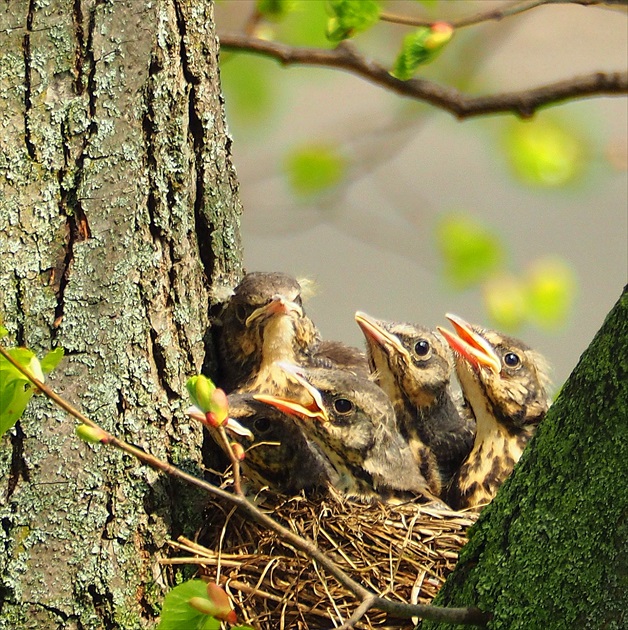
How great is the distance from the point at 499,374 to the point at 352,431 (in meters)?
0.64

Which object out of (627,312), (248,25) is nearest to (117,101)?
(248,25)

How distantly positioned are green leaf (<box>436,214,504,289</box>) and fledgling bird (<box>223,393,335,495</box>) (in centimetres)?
155

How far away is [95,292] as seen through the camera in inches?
110

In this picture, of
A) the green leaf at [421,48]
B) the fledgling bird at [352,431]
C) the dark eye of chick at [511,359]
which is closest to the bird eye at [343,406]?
the fledgling bird at [352,431]

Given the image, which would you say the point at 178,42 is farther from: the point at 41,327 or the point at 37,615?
the point at 37,615

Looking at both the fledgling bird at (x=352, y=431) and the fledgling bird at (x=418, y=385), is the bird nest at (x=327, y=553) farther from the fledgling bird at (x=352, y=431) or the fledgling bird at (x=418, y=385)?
the fledgling bird at (x=418, y=385)

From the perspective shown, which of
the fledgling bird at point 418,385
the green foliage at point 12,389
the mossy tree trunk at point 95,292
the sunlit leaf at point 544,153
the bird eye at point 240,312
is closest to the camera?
the green foliage at point 12,389

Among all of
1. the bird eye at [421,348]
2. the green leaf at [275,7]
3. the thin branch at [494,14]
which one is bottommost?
the bird eye at [421,348]

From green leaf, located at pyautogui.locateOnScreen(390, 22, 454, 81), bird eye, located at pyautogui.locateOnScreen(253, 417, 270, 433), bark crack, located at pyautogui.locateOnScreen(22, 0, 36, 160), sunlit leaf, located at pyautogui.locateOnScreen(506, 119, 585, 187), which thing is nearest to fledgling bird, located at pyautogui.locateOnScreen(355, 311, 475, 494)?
bird eye, located at pyautogui.locateOnScreen(253, 417, 270, 433)

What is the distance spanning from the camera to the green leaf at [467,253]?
15.6 ft

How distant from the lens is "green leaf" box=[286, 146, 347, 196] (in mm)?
5035

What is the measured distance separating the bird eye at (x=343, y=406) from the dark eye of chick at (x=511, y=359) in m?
0.71

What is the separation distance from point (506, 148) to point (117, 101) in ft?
7.96

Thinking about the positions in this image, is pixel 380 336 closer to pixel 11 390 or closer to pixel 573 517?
pixel 573 517
